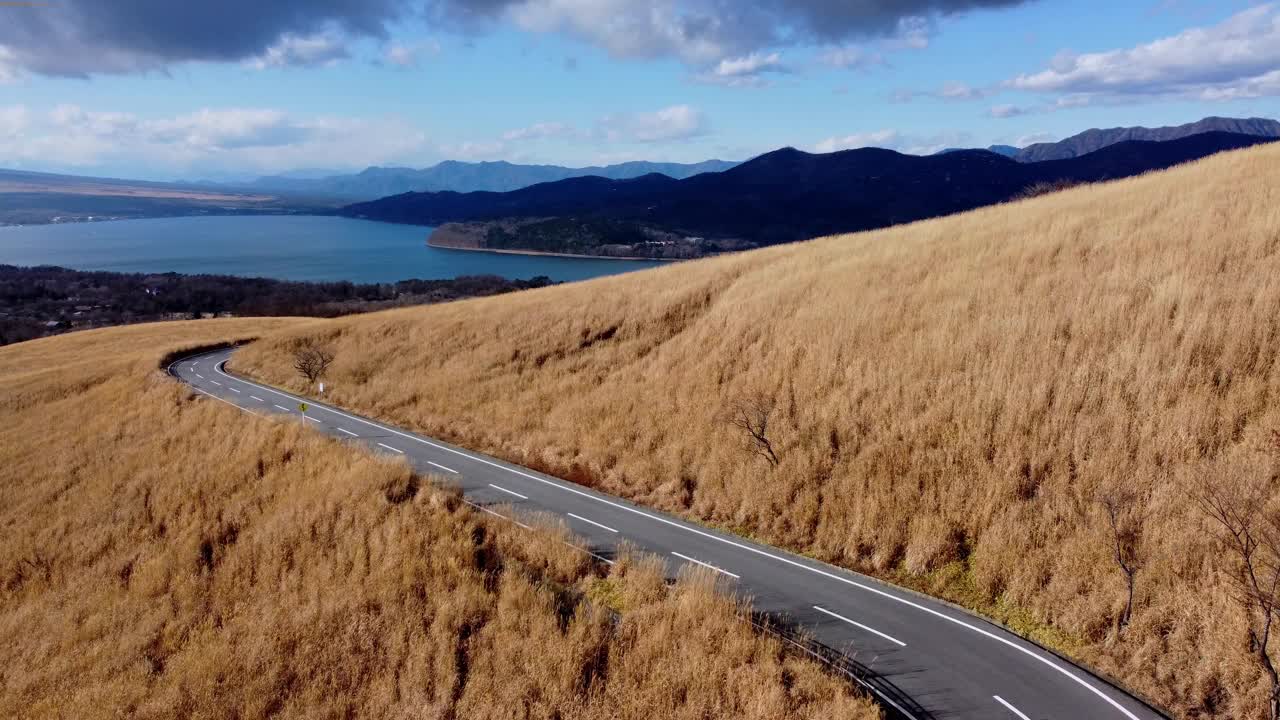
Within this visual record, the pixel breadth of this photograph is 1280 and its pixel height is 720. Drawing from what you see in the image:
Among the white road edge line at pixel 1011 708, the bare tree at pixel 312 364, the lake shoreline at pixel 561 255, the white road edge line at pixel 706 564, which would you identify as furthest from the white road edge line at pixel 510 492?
the lake shoreline at pixel 561 255

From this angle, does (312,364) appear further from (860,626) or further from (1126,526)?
(1126,526)

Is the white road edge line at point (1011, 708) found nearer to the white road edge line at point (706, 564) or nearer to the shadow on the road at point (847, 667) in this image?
the shadow on the road at point (847, 667)

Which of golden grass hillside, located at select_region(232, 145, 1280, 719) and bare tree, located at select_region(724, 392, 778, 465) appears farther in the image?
bare tree, located at select_region(724, 392, 778, 465)

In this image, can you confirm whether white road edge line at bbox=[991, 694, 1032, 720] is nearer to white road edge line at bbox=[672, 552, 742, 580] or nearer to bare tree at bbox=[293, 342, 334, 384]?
white road edge line at bbox=[672, 552, 742, 580]

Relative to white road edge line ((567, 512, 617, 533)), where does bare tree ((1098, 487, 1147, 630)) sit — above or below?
above

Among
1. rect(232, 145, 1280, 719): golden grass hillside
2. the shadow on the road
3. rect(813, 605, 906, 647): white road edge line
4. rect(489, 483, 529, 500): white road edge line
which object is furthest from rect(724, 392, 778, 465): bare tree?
rect(489, 483, 529, 500): white road edge line

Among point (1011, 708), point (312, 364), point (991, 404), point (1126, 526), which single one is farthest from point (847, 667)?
point (312, 364)

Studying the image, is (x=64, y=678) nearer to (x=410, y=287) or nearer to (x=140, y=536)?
(x=140, y=536)

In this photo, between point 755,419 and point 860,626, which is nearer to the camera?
point 860,626
